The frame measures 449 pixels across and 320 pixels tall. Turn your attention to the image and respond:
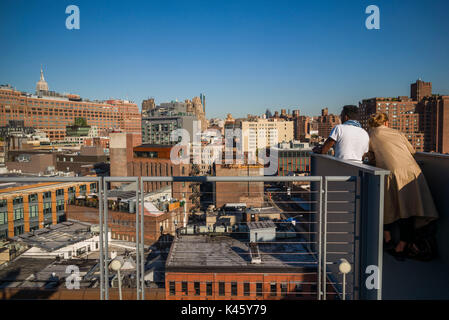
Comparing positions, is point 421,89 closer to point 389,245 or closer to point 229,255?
point 229,255

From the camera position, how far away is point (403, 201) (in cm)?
214

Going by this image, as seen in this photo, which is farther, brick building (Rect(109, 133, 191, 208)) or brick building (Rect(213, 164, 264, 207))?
brick building (Rect(109, 133, 191, 208))

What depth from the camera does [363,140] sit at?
2.71 metres

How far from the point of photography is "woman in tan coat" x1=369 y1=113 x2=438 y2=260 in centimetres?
216

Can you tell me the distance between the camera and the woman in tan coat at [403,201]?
2.16 metres

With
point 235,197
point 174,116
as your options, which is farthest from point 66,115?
point 235,197

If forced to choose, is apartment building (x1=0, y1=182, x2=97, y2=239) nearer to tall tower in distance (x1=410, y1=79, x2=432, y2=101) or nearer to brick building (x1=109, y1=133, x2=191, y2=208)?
brick building (x1=109, y1=133, x2=191, y2=208)

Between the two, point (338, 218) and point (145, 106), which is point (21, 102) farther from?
point (338, 218)

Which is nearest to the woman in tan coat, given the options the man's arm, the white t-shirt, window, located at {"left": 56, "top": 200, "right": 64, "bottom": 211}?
the white t-shirt

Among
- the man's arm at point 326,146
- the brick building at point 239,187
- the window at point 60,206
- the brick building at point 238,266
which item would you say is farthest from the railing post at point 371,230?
the brick building at point 239,187

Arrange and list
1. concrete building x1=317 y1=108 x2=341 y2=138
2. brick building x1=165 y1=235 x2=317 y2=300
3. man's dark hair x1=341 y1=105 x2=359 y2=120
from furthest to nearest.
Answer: concrete building x1=317 y1=108 x2=341 y2=138, brick building x1=165 y1=235 x2=317 y2=300, man's dark hair x1=341 y1=105 x2=359 y2=120

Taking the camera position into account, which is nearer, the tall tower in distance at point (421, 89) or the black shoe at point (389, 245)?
the black shoe at point (389, 245)

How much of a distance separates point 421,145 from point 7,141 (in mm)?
58768

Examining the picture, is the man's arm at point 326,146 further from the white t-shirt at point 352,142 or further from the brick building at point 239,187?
the brick building at point 239,187
